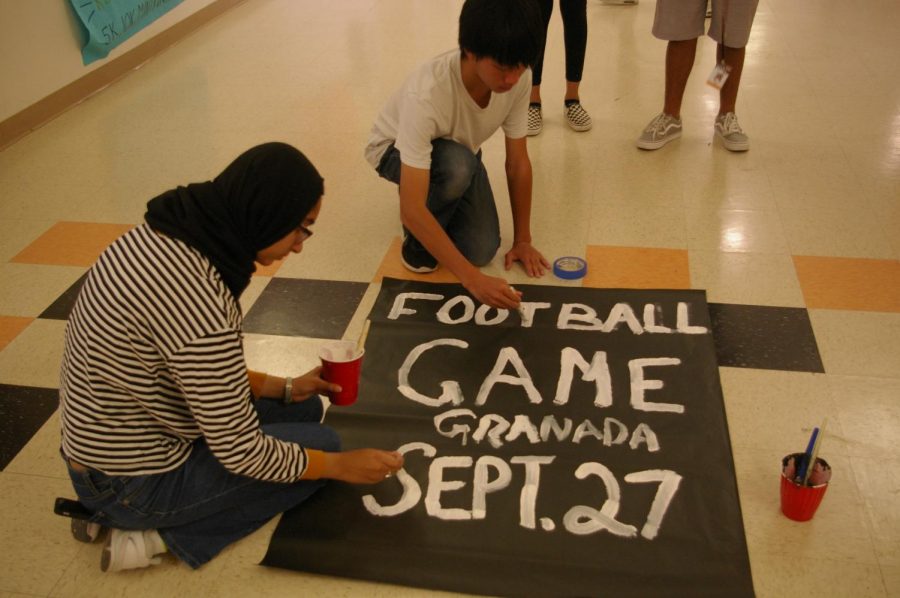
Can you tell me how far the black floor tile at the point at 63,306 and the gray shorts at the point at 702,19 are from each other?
2.17 metres

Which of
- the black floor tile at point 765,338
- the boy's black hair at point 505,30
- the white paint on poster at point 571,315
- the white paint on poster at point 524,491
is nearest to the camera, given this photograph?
the white paint on poster at point 524,491

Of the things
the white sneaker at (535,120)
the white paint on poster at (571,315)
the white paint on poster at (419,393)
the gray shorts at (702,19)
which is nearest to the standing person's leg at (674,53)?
the gray shorts at (702,19)

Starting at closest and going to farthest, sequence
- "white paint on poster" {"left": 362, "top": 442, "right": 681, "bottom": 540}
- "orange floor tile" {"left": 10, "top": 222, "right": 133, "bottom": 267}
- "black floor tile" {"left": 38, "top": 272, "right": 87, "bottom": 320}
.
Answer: "white paint on poster" {"left": 362, "top": 442, "right": 681, "bottom": 540}
"black floor tile" {"left": 38, "top": 272, "right": 87, "bottom": 320}
"orange floor tile" {"left": 10, "top": 222, "right": 133, "bottom": 267}

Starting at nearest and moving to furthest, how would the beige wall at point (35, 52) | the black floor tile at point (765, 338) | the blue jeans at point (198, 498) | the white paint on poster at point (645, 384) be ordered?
the blue jeans at point (198, 498)
the white paint on poster at point (645, 384)
the black floor tile at point (765, 338)
the beige wall at point (35, 52)

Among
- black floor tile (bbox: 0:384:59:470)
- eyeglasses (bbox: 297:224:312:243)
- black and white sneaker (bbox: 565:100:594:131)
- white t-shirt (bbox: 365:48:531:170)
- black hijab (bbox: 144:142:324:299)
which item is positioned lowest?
black and white sneaker (bbox: 565:100:594:131)

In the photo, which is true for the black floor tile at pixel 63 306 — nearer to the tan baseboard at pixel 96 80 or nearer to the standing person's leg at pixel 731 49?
the tan baseboard at pixel 96 80

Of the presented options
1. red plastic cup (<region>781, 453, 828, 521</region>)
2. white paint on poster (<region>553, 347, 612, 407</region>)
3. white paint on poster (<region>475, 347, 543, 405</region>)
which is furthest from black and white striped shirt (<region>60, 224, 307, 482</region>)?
red plastic cup (<region>781, 453, 828, 521</region>)

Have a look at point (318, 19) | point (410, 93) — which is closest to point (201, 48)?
point (318, 19)

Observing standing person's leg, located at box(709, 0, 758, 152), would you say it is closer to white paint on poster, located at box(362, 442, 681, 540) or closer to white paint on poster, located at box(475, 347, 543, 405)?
white paint on poster, located at box(475, 347, 543, 405)

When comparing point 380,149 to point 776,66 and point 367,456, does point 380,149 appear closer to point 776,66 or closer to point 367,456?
point 367,456

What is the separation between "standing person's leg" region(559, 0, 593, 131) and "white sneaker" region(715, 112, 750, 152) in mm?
510

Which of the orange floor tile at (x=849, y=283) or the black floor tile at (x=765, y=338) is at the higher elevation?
the black floor tile at (x=765, y=338)

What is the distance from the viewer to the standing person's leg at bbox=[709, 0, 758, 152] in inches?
112

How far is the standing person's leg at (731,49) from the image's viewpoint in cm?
284
